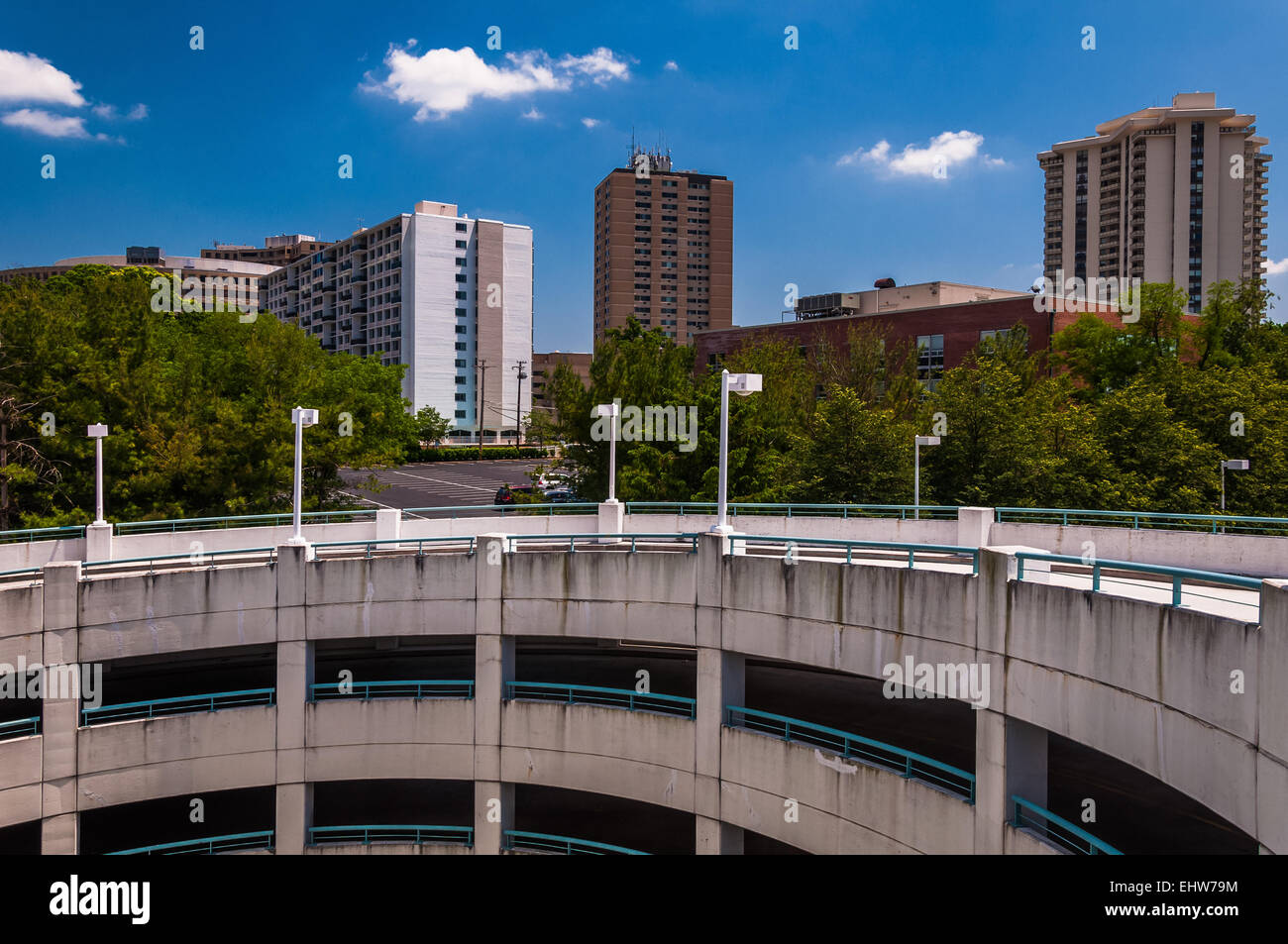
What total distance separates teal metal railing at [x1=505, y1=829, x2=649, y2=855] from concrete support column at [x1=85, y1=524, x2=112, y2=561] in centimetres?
1134

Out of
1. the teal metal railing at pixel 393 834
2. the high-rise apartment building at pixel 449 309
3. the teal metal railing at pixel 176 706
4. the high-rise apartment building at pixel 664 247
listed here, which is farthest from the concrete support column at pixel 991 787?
the high-rise apartment building at pixel 664 247

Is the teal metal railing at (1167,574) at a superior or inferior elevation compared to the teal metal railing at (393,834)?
superior

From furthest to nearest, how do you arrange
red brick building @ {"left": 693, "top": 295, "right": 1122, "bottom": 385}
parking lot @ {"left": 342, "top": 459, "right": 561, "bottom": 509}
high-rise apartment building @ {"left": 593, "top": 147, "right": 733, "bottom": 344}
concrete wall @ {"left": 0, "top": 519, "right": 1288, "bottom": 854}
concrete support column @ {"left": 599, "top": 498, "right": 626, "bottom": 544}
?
1. high-rise apartment building @ {"left": 593, "top": 147, "right": 733, "bottom": 344}
2. parking lot @ {"left": 342, "top": 459, "right": 561, "bottom": 509}
3. red brick building @ {"left": 693, "top": 295, "right": 1122, "bottom": 385}
4. concrete support column @ {"left": 599, "top": 498, "right": 626, "bottom": 544}
5. concrete wall @ {"left": 0, "top": 519, "right": 1288, "bottom": 854}

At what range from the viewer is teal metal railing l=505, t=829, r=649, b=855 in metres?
19.9

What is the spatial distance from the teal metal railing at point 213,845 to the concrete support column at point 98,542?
6547 millimetres

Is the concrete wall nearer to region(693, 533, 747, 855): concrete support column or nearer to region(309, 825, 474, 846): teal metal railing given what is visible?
region(693, 533, 747, 855): concrete support column

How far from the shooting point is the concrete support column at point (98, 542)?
870 inches

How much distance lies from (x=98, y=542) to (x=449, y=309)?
8050 cm

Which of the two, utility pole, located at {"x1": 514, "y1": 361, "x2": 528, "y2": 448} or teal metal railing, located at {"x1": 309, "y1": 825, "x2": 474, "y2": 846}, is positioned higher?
utility pole, located at {"x1": 514, "y1": 361, "x2": 528, "y2": 448}

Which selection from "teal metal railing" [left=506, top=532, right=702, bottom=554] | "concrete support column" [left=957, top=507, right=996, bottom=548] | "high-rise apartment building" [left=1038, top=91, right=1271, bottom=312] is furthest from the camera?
"high-rise apartment building" [left=1038, top=91, right=1271, bottom=312]

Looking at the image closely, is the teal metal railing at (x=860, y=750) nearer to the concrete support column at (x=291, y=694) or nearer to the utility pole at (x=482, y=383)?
the concrete support column at (x=291, y=694)

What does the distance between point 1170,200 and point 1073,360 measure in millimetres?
84560

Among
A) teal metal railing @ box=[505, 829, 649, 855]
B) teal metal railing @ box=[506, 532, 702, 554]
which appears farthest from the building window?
teal metal railing @ box=[505, 829, 649, 855]

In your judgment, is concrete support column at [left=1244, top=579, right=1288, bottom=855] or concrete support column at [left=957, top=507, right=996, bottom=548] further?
concrete support column at [left=957, top=507, right=996, bottom=548]
